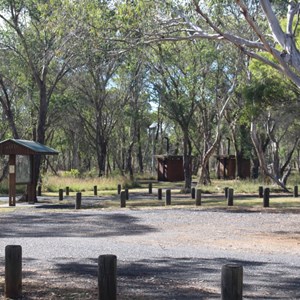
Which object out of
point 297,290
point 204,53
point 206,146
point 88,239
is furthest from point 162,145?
point 297,290

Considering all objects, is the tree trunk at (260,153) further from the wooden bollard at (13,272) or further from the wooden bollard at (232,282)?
the wooden bollard at (232,282)

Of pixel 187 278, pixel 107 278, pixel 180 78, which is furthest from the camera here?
pixel 180 78

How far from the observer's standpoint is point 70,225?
19.1 meters

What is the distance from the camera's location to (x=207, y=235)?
16.8m

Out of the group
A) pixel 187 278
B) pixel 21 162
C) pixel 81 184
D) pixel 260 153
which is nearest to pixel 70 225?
pixel 187 278

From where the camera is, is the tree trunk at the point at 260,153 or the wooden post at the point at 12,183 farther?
the tree trunk at the point at 260,153

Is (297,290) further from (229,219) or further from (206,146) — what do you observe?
(206,146)

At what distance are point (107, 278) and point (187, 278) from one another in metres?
2.69

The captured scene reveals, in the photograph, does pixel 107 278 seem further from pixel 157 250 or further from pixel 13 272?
pixel 157 250

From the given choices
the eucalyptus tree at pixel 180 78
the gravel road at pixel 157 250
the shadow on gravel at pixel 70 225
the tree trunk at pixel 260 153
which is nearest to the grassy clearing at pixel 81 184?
the eucalyptus tree at pixel 180 78

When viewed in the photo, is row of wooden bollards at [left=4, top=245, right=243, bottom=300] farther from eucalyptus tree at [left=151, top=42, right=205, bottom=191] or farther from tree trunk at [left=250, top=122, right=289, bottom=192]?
tree trunk at [left=250, top=122, right=289, bottom=192]

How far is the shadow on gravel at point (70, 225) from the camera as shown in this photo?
17.0 m

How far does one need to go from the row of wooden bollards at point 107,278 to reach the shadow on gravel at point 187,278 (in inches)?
33.1

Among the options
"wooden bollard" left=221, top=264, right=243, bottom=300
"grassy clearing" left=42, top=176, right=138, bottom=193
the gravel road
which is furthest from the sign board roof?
"wooden bollard" left=221, top=264, right=243, bottom=300
